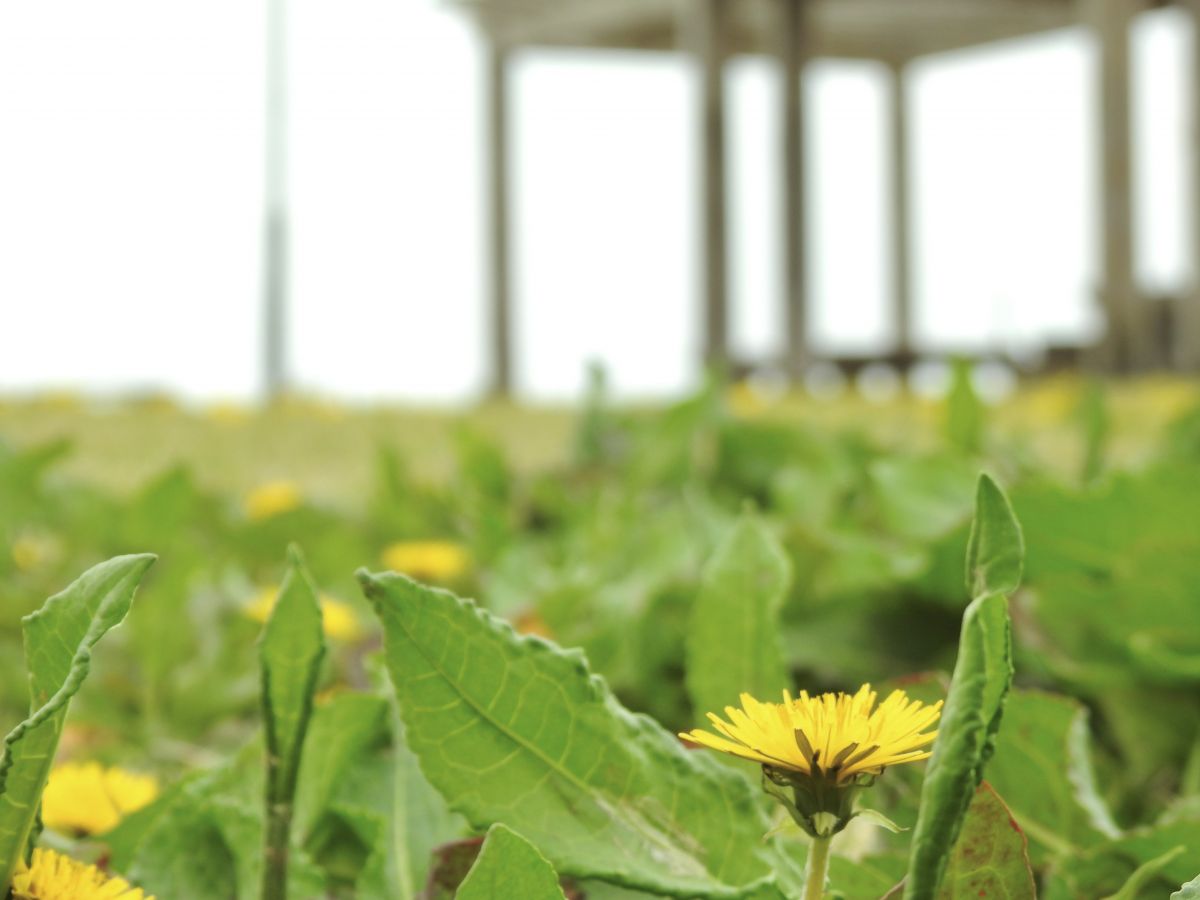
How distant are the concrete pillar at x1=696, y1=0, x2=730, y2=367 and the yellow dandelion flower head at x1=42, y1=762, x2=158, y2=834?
6.47 meters

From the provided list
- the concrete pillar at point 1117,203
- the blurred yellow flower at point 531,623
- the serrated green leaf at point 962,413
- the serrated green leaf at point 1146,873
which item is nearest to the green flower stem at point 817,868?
the serrated green leaf at point 1146,873

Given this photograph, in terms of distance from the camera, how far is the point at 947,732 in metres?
0.31

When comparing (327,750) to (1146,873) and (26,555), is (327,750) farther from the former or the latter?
(26,555)

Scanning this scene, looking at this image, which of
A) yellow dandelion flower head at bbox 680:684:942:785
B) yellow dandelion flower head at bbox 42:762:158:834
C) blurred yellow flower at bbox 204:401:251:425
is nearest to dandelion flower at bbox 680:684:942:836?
yellow dandelion flower head at bbox 680:684:942:785

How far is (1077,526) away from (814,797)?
1.55ft

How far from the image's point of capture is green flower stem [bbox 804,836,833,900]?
34 centimetres

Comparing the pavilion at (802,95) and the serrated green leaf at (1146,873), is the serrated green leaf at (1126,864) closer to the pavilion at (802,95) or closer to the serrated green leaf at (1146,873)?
the serrated green leaf at (1146,873)

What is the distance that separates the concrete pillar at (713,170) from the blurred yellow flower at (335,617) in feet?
19.7

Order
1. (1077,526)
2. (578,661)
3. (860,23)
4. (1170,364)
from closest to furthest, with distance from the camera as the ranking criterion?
(578,661), (1077,526), (1170,364), (860,23)

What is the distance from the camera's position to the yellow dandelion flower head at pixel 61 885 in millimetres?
365

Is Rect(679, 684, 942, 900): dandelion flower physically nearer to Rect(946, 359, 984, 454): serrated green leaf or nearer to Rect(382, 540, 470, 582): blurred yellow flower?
Rect(382, 540, 470, 582): blurred yellow flower

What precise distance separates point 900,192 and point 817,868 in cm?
1014

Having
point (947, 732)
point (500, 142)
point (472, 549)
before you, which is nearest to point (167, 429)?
point (472, 549)

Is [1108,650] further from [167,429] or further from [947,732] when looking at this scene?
[167,429]
